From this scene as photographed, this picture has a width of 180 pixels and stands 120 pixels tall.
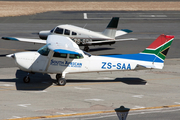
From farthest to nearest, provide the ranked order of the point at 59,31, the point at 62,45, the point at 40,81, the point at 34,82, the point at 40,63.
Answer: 1. the point at 59,31
2. the point at 40,81
3. the point at 34,82
4. the point at 62,45
5. the point at 40,63

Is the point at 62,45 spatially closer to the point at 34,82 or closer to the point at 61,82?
the point at 61,82

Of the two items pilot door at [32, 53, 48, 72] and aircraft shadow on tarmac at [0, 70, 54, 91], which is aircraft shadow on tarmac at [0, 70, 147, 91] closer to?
aircraft shadow on tarmac at [0, 70, 54, 91]

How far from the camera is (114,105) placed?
13359 millimetres

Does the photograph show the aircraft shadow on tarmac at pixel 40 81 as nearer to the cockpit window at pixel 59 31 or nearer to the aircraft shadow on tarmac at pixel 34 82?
the aircraft shadow on tarmac at pixel 34 82

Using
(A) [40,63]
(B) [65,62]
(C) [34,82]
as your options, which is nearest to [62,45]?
(B) [65,62]

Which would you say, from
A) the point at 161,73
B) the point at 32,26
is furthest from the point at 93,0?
the point at 161,73

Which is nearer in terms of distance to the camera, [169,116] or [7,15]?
[169,116]

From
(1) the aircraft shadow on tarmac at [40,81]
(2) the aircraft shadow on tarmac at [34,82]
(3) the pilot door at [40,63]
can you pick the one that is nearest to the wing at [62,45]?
(3) the pilot door at [40,63]

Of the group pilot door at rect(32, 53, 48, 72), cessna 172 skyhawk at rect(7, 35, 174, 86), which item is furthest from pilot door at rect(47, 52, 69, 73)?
pilot door at rect(32, 53, 48, 72)

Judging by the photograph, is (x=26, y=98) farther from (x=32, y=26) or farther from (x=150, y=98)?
(x=32, y=26)


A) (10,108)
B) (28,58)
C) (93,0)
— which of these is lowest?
(10,108)

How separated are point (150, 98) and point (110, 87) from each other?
2668 millimetres

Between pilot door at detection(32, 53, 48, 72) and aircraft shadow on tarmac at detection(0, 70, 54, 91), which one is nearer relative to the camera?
aircraft shadow on tarmac at detection(0, 70, 54, 91)

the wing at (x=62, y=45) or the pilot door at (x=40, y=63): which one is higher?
the wing at (x=62, y=45)
